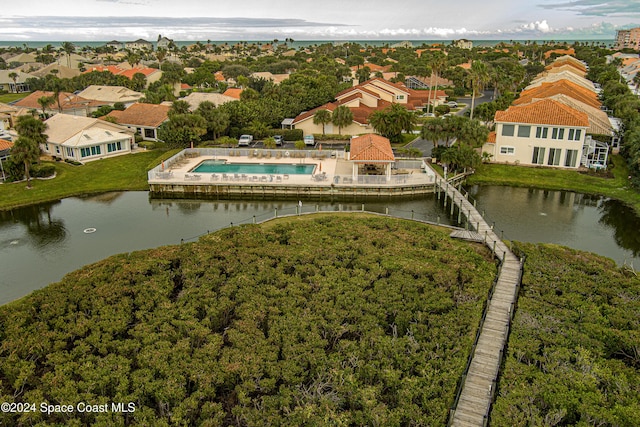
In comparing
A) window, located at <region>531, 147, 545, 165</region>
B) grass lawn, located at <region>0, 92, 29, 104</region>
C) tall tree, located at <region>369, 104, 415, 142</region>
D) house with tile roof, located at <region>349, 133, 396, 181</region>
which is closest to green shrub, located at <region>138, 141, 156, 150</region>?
house with tile roof, located at <region>349, 133, 396, 181</region>

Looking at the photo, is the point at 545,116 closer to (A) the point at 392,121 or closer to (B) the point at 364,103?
(A) the point at 392,121

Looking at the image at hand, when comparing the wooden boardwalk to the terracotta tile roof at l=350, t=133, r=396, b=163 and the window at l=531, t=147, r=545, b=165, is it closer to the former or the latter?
the terracotta tile roof at l=350, t=133, r=396, b=163

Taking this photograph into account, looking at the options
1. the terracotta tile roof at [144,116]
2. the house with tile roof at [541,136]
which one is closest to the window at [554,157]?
the house with tile roof at [541,136]

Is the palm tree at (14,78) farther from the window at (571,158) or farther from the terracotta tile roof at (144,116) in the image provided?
the window at (571,158)

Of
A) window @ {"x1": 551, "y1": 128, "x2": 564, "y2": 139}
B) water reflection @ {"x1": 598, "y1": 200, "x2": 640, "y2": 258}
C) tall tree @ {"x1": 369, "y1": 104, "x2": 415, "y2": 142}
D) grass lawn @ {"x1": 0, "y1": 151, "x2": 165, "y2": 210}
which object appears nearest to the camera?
water reflection @ {"x1": 598, "y1": 200, "x2": 640, "y2": 258}

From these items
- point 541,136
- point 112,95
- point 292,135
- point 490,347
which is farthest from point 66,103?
point 490,347

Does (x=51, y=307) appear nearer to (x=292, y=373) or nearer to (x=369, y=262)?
(x=292, y=373)

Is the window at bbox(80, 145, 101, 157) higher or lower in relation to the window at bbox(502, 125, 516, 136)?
lower

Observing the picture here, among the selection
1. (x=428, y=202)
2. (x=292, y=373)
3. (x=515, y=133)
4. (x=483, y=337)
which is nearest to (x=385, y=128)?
(x=515, y=133)
